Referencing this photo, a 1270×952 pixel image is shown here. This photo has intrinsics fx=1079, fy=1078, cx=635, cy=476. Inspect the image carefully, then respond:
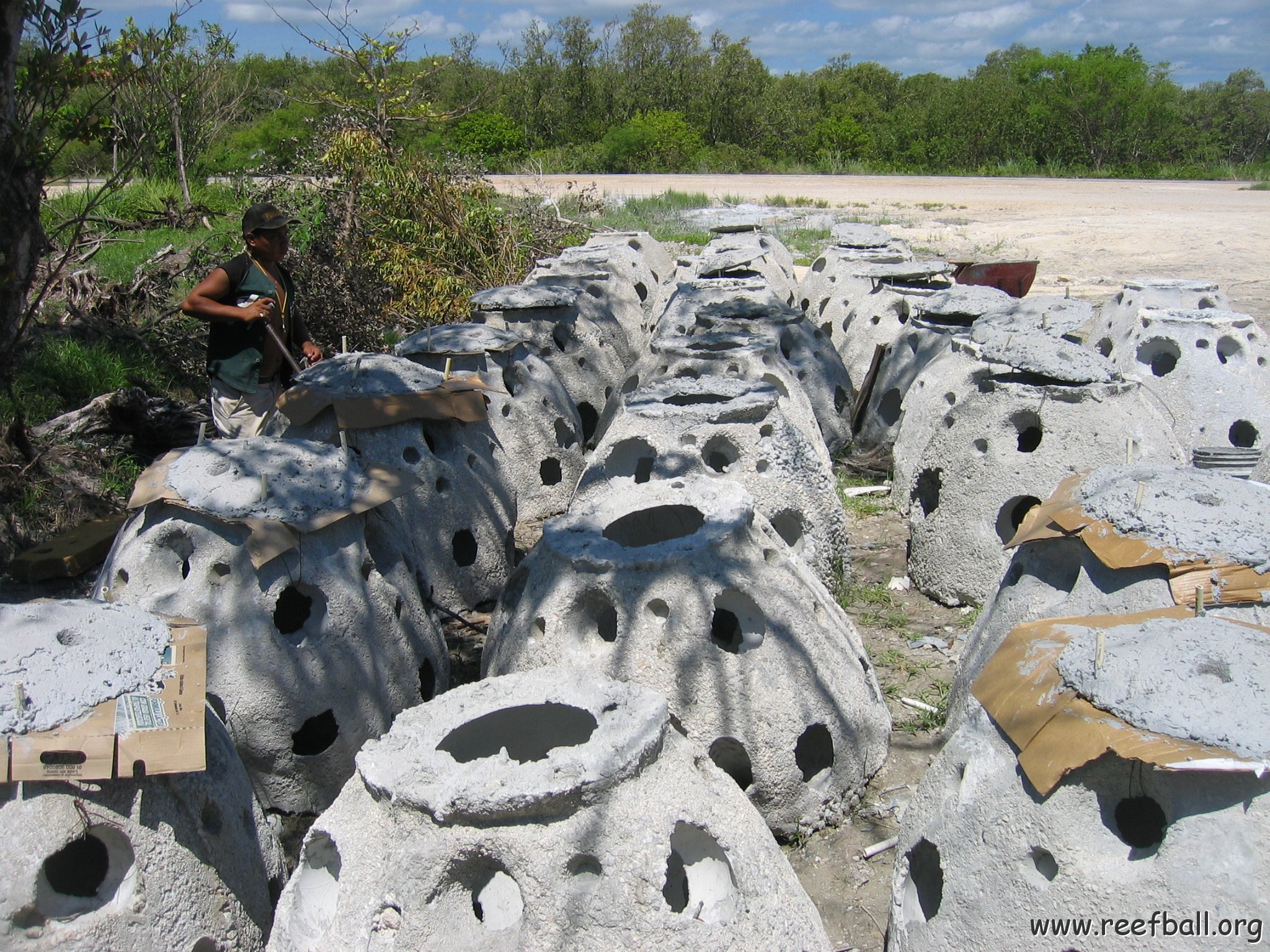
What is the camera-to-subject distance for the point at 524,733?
3396mm

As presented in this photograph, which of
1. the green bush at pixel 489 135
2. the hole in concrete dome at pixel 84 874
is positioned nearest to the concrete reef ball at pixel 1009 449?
the hole in concrete dome at pixel 84 874

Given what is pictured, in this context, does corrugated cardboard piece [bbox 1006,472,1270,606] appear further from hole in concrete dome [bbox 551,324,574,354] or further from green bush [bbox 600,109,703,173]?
green bush [bbox 600,109,703,173]

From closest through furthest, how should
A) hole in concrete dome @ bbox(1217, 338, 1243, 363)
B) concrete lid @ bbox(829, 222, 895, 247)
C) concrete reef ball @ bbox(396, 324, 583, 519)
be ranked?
1. hole in concrete dome @ bbox(1217, 338, 1243, 363)
2. concrete reef ball @ bbox(396, 324, 583, 519)
3. concrete lid @ bbox(829, 222, 895, 247)

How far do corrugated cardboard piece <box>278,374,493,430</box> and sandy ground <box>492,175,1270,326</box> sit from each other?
10.0 metres

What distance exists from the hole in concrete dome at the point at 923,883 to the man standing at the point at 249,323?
12.7 feet

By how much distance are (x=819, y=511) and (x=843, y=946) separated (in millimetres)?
2654

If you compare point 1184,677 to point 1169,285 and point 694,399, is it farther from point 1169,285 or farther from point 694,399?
point 1169,285

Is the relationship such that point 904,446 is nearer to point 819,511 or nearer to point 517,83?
point 819,511

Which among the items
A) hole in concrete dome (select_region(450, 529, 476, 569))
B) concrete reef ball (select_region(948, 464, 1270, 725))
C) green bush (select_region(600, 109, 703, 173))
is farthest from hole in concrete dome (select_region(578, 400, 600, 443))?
green bush (select_region(600, 109, 703, 173))

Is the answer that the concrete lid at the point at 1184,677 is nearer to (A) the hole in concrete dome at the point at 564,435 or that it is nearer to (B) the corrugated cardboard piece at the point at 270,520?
(B) the corrugated cardboard piece at the point at 270,520

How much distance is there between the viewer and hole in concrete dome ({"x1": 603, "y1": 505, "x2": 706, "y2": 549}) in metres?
5.25

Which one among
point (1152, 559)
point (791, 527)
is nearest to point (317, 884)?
point (1152, 559)

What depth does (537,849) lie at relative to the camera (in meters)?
2.66

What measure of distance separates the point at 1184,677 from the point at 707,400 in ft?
11.8
